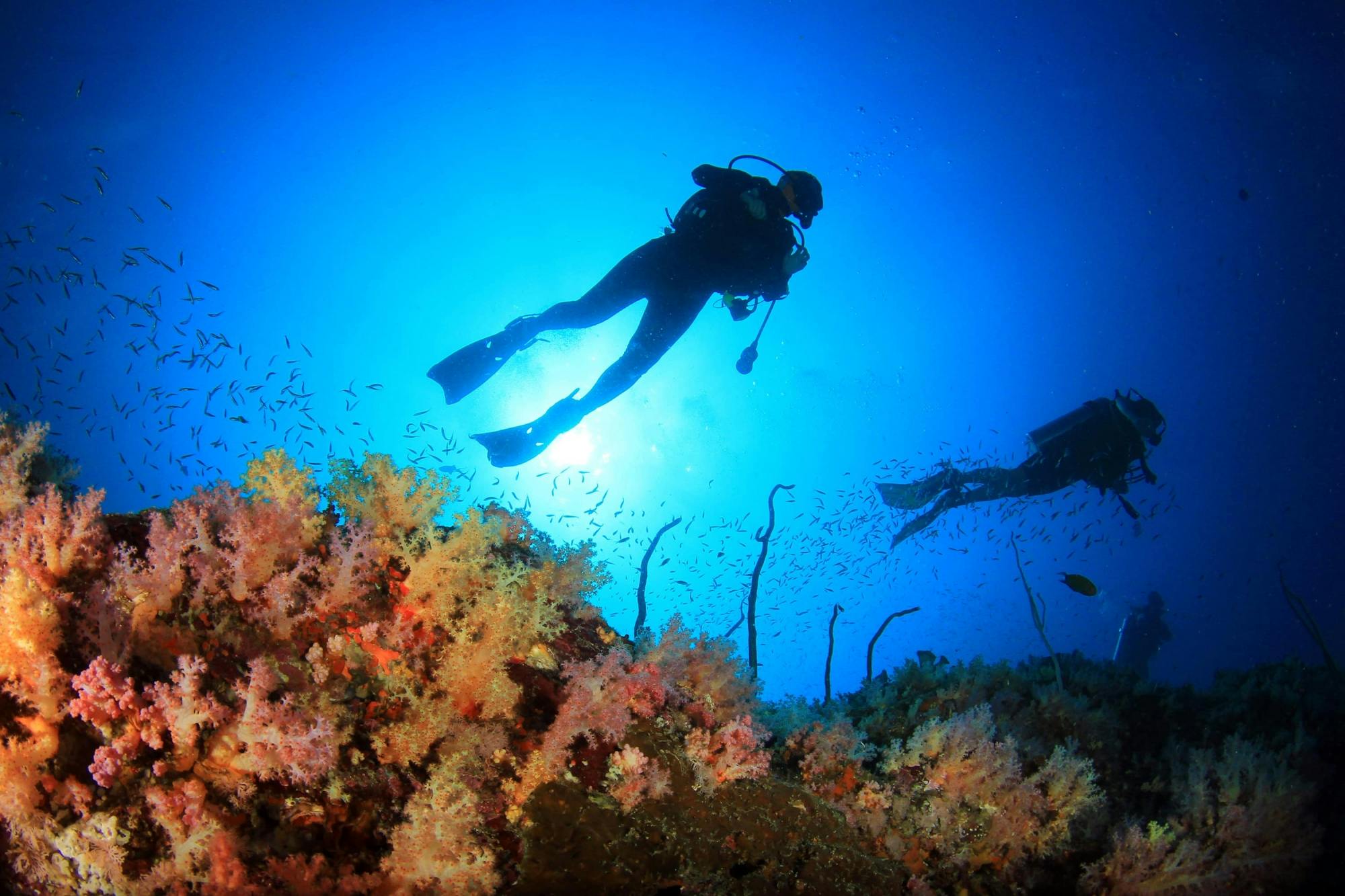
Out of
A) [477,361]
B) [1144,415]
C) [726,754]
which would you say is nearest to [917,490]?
[1144,415]

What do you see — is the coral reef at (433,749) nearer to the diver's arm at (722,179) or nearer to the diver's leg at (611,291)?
the diver's leg at (611,291)

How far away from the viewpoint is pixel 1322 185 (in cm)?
4022

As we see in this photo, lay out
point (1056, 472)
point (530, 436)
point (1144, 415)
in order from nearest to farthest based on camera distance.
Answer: point (530, 436) < point (1144, 415) < point (1056, 472)

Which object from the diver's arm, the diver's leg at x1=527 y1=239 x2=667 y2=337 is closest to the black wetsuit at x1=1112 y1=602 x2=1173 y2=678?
the diver's arm

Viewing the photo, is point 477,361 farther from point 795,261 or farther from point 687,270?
point 795,261

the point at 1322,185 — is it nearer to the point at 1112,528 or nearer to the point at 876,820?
the point at 1112,528

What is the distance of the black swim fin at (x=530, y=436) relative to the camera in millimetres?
8578

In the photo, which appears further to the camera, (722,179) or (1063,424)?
(1063,424)

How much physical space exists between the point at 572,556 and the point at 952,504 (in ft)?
49.6

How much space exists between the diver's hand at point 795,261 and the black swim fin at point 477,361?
4.52 m

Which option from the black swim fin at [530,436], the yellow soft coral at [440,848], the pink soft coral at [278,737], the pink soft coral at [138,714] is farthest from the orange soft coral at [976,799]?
the black swim fin at [530,436]

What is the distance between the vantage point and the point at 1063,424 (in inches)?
529

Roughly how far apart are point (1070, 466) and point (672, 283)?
1227 cm

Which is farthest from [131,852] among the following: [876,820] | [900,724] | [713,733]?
[900,724]
